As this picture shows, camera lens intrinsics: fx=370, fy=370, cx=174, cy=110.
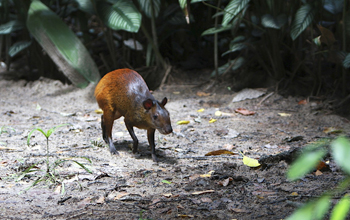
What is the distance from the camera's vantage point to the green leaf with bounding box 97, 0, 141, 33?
5.47 meters

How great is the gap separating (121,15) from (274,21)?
2309mm

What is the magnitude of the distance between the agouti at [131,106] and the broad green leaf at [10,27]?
332cm

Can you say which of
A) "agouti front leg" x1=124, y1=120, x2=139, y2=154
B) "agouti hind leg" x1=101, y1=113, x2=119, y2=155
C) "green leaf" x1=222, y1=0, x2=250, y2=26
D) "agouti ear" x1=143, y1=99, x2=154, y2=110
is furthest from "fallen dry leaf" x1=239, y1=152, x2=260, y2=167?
"green leaf" x1=222, y1=0, x2=250, y2=26

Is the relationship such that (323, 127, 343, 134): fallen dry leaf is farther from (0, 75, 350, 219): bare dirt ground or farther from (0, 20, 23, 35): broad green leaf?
(0, 20, 23, 35): broad green leaf

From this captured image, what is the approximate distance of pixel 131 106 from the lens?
3.45 metres

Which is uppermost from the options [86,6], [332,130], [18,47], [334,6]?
[334,6]

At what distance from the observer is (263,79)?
5832mm

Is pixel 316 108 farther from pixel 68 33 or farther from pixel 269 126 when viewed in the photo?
pixel 68 33

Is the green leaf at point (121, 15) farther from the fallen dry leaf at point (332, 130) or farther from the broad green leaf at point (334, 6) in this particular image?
the fallen dry leaf at point (332, 130)

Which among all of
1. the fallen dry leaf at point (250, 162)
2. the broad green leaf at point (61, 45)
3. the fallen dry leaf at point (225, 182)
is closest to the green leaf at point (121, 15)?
the broad green leaf at point (61, 45)

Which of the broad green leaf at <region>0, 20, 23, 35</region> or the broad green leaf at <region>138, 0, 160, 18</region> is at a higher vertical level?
the broad green leaf at <region>138, 0, 160, 18</region>

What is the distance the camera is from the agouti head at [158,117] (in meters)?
3.23

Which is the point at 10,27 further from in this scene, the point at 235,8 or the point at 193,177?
the point at 193,177

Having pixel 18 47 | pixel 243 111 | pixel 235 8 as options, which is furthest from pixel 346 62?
pixel 18 47
